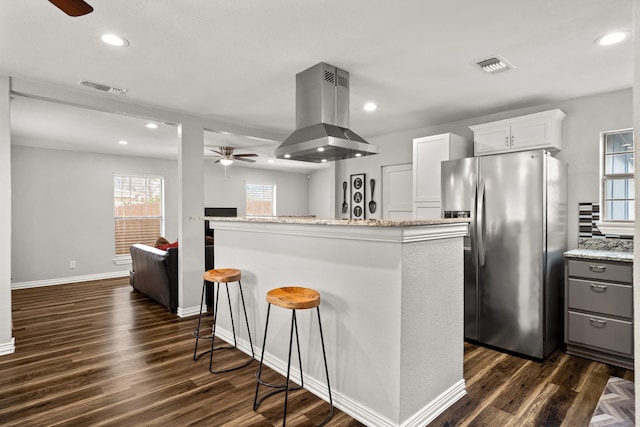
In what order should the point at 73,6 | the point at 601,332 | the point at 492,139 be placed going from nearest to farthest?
the point at 73,6, the point at 601,332, the point at 492,139

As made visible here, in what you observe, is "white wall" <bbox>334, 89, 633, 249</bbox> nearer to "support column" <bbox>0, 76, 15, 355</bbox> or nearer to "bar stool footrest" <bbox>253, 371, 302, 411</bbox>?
"bar stool footrest" <bbox>253, 371, 302, 411</bbox>

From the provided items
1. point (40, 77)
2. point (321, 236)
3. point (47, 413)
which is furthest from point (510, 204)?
point (40, 77)

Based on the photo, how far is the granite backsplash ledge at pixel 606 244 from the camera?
333 cm

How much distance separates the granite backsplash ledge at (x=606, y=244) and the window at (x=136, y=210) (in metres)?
7.33

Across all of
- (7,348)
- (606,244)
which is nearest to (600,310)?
(606,244)

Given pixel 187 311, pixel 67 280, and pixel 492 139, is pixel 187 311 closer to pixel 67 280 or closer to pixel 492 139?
pixel 67 280

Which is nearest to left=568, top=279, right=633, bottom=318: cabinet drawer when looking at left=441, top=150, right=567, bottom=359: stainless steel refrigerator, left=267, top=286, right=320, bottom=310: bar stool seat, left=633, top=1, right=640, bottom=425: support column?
left=441, top=150, right=567, bottom=359: stainless steel refrigerator

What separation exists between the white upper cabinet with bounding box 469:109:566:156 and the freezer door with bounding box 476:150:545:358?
61 centimetres

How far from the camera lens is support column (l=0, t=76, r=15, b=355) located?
3098 millimetres

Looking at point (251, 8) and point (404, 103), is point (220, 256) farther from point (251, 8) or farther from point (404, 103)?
point (404, 103)

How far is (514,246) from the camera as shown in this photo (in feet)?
10.6

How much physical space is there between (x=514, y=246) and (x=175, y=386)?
312 cm

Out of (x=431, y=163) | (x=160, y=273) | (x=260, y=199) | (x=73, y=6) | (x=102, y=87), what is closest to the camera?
(x=73, y=6)

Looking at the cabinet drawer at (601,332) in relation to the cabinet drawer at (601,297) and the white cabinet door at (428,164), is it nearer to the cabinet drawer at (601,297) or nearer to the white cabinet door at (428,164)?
the cabinet drawer at (601,297)
